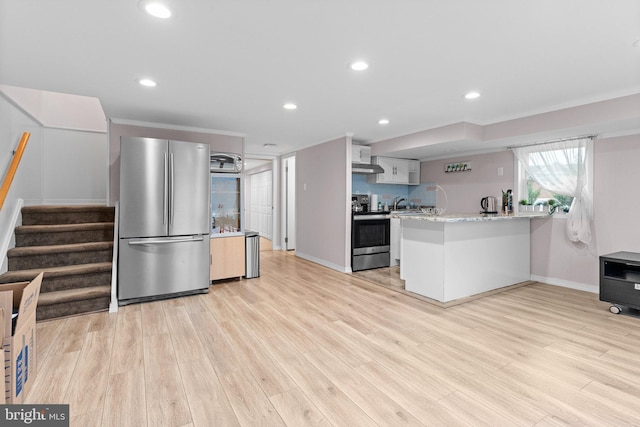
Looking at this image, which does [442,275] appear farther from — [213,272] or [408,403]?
[213,272]

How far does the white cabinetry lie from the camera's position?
5.90 m

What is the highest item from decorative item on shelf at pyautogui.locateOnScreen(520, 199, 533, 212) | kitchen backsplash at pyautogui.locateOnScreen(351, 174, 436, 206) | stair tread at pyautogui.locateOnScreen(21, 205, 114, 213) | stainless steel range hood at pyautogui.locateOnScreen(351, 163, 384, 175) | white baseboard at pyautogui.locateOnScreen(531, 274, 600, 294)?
stainless steel range hood at pyautogui.locateOnScreen(351, 163, 384, 175)

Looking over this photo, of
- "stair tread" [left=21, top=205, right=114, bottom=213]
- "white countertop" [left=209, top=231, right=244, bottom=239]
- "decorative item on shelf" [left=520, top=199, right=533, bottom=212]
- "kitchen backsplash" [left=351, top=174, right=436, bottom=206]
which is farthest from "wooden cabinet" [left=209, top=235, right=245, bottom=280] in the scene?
"decorative item on shelf" [left=520, top=199, right=533, bottom=212]

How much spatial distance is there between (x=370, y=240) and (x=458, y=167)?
2.15 meters

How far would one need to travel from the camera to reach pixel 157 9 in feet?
Answer: 5.91

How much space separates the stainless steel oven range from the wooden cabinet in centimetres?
182

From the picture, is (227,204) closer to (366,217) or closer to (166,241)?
(166,241)

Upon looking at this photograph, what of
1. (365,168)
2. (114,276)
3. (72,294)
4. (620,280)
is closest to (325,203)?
(365,168)

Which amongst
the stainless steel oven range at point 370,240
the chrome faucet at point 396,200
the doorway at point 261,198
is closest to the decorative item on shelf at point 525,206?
the stainless steel oven range at point 370,240

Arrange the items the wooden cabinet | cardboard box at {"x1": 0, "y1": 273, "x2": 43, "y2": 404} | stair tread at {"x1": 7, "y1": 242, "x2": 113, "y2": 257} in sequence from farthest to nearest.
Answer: the wooden cabinet, stair tread at {"x1": 7, "y1": 242, "x2": 113, "y2": 257}, cardboard box at {"x1": 0, "y1": 273, "x2": 43, "y2": 404}

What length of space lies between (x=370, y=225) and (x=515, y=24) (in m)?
3.66

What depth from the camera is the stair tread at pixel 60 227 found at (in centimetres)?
347

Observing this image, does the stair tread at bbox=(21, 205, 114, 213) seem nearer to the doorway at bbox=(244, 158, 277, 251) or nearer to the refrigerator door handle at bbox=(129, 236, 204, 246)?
the refrigerator door handle at bbox=(129, 236, 204, 246)

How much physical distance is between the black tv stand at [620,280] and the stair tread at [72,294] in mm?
5451
